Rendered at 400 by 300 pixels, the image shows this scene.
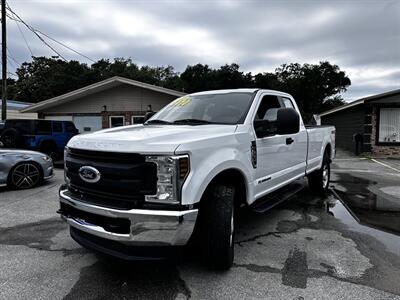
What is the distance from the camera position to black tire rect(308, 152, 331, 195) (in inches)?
262

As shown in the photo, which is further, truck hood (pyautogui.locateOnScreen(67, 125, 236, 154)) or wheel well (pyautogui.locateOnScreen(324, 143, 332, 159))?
wheel well (pyautogui.locateOnScreen(324, 143, 332, 159))

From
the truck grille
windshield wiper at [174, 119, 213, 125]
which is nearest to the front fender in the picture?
the truck grille

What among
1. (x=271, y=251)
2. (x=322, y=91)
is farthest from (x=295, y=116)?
(x=322, y=91)

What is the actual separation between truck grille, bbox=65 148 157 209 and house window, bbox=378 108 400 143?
53.0 ft

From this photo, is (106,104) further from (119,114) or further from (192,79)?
(192,79)

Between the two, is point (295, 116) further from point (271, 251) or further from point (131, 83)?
point (131, 83)

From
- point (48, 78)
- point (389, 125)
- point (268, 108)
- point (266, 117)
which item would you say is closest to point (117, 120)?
point (389, 125)

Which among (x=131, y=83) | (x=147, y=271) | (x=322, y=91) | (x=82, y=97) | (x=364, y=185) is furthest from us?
(x=322, y=91)

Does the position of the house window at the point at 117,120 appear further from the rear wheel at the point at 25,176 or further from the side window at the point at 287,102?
the side window at the point at 287,102

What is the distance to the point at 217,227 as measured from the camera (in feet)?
9.66

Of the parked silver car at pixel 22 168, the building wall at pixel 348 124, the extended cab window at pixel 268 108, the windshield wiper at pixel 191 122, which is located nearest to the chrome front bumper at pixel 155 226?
the windshield wiper at pixel 191 122

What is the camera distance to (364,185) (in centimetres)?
802

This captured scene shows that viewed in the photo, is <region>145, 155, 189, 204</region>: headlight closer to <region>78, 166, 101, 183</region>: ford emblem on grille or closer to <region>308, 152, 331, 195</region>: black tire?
<region>78, 166, 101, 183</region>: ford emblem on grille

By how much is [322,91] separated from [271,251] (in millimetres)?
53658
